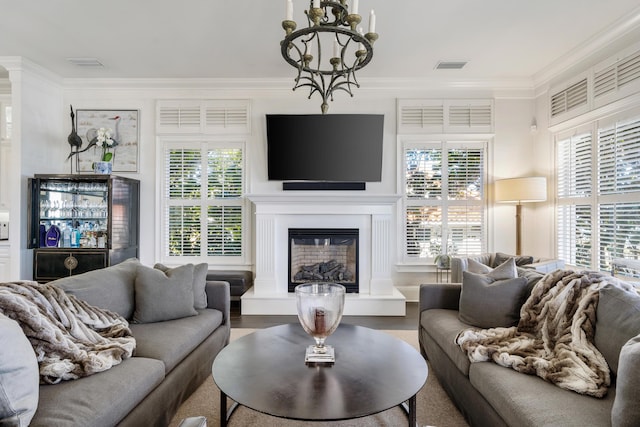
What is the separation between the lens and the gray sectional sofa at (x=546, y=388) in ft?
3.76

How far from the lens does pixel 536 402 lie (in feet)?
4.51

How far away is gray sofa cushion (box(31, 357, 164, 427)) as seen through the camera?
4.12ft

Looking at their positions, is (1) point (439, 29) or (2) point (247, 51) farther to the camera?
(2) point (247, 51)

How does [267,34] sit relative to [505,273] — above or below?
above

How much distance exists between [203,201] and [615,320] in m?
4.25

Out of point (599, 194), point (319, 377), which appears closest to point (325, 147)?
point (599, 194)

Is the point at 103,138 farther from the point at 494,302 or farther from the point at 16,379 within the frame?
the point at 494,302

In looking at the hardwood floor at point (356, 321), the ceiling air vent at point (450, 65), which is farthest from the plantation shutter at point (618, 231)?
the ceiling air vent at point (450, 65)

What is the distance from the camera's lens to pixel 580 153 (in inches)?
150

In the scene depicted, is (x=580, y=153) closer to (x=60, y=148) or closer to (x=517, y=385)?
(x=517, y=385)

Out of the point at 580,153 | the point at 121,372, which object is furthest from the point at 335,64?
the point at 580,153

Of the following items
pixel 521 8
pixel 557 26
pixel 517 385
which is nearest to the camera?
pixel 517 385

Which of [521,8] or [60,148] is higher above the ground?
[521,8]

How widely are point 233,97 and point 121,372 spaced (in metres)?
3.77
